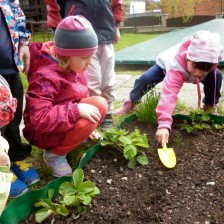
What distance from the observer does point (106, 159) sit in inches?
87.6

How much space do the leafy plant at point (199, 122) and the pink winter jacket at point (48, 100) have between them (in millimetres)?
814

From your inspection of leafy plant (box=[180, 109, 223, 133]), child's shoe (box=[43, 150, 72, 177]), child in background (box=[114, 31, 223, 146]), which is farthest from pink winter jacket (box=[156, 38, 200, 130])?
child's shoe (box=[43, 150, 72, 177])

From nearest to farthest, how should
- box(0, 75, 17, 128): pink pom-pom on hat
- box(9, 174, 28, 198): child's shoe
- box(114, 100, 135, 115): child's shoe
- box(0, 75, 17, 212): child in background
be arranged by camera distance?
box(0, 75, 17, 212): child in background
box(0, 75, 17, 128): pink pom-pom on hat
box(9, 174, 28, 198): child's shoe
box(114, 100, 135, 115): child's shoe

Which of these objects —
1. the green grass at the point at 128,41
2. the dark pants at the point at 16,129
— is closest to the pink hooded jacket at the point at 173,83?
the dark pants at the point at 16,129

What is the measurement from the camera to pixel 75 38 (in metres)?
1.95

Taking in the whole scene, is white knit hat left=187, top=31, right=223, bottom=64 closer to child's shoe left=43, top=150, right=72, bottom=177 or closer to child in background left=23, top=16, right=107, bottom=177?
child in background left=23, top=16, right=107, bottom=177

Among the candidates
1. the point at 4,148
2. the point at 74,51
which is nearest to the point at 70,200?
the point at 4,148

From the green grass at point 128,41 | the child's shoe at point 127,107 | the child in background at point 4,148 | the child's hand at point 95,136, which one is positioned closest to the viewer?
the child in background at point 4,148

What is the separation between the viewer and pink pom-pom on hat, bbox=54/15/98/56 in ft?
6.41

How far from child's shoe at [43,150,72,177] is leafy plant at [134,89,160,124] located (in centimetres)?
77

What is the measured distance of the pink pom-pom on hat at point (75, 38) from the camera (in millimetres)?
1954

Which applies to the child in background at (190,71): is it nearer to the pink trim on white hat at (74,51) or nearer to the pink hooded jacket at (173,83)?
the pink hooded jacket at (173,83)

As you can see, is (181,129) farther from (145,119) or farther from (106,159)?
(106,159)

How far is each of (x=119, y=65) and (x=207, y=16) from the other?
10.7 metres
